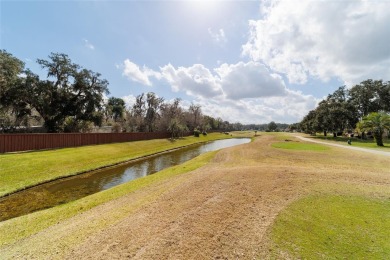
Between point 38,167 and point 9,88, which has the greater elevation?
point 9,88

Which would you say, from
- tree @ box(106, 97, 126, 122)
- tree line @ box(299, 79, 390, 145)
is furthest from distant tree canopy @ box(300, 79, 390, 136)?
tree @ box(106, 97, 126, 122)

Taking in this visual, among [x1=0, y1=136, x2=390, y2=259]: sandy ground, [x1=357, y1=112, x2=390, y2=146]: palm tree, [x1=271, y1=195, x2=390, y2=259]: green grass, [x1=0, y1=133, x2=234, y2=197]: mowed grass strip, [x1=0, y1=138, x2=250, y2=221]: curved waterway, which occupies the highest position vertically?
[x1=357, y1=112, x2=390, y2=146]: palm tree

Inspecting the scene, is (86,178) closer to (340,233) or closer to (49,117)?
(340,233)

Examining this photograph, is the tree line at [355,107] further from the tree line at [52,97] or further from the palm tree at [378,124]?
the tree line at [52,97]

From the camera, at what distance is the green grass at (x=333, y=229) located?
185 inches

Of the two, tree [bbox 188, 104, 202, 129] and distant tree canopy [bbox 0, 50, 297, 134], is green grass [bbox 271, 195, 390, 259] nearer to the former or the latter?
distant tree canopy [bbox 0, 50, 297, 134]

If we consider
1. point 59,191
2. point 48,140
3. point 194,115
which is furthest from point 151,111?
point 59,191

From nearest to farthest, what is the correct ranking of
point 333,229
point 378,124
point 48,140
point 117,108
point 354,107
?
point 333,229
point 48,140
point 378,124
point 354,107
point 117,108

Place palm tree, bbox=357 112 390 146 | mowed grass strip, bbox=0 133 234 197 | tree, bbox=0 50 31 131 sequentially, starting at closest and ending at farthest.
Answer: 1. mowed grass strip, bbox=0 133 234 197
2. tree, bbox=0 50 31 131
3. palm tree, bbox=357 112 390 146

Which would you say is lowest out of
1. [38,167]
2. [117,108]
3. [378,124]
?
[38,167]

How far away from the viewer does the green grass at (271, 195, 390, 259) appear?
470 cm

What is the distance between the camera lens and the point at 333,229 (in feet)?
18.6

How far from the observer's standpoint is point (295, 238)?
17.1 feet

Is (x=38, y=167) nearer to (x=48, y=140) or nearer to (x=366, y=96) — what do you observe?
(x=48, y=140)
